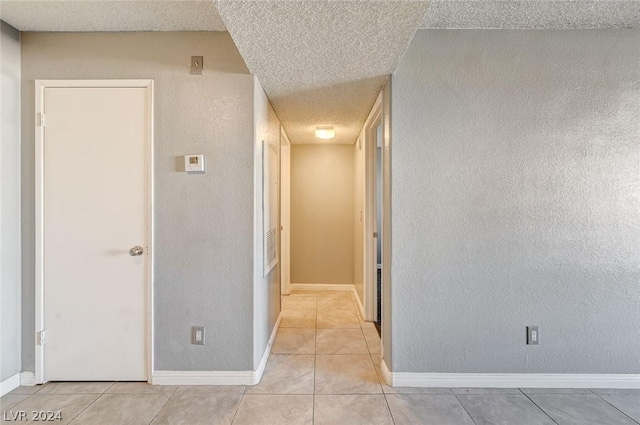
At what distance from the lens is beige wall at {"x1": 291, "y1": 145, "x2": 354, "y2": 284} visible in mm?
4387

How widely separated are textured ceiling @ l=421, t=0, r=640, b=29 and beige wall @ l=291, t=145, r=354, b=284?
2535 millimetres

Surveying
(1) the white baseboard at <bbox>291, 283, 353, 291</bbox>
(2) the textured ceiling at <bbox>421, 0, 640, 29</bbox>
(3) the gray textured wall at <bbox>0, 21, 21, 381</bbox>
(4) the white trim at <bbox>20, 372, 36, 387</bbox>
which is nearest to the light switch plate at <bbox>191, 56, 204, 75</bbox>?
(3) the gray textured wall at <bbox>0, 21, 21, 381</bbox>

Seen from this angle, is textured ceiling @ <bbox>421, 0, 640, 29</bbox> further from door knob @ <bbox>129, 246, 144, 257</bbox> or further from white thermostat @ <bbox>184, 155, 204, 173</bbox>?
door knob @ <bbox>129, 246, 144, 257</bbox>

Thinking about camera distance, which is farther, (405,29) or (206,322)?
(206,322)

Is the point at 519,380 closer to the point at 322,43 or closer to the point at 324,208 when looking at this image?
the point at 322,43

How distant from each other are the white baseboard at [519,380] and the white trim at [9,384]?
8.26ft

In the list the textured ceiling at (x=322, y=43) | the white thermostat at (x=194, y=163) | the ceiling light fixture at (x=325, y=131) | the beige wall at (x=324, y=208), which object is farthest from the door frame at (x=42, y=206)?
the beige wall at (x=324, y=208)

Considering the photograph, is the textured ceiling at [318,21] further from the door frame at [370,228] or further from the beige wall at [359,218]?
the beige wall at [359,218]

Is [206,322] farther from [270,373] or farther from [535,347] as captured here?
[535,347]

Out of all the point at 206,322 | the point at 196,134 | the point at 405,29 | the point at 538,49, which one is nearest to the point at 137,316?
the point at 206,322

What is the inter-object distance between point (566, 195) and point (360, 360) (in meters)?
1.90

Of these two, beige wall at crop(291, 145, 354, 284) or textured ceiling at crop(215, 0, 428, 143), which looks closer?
textured ceiling at crop(215, 0, 428, 143)

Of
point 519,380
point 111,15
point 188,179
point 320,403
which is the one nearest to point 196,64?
point 111,15

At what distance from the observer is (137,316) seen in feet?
6.63
